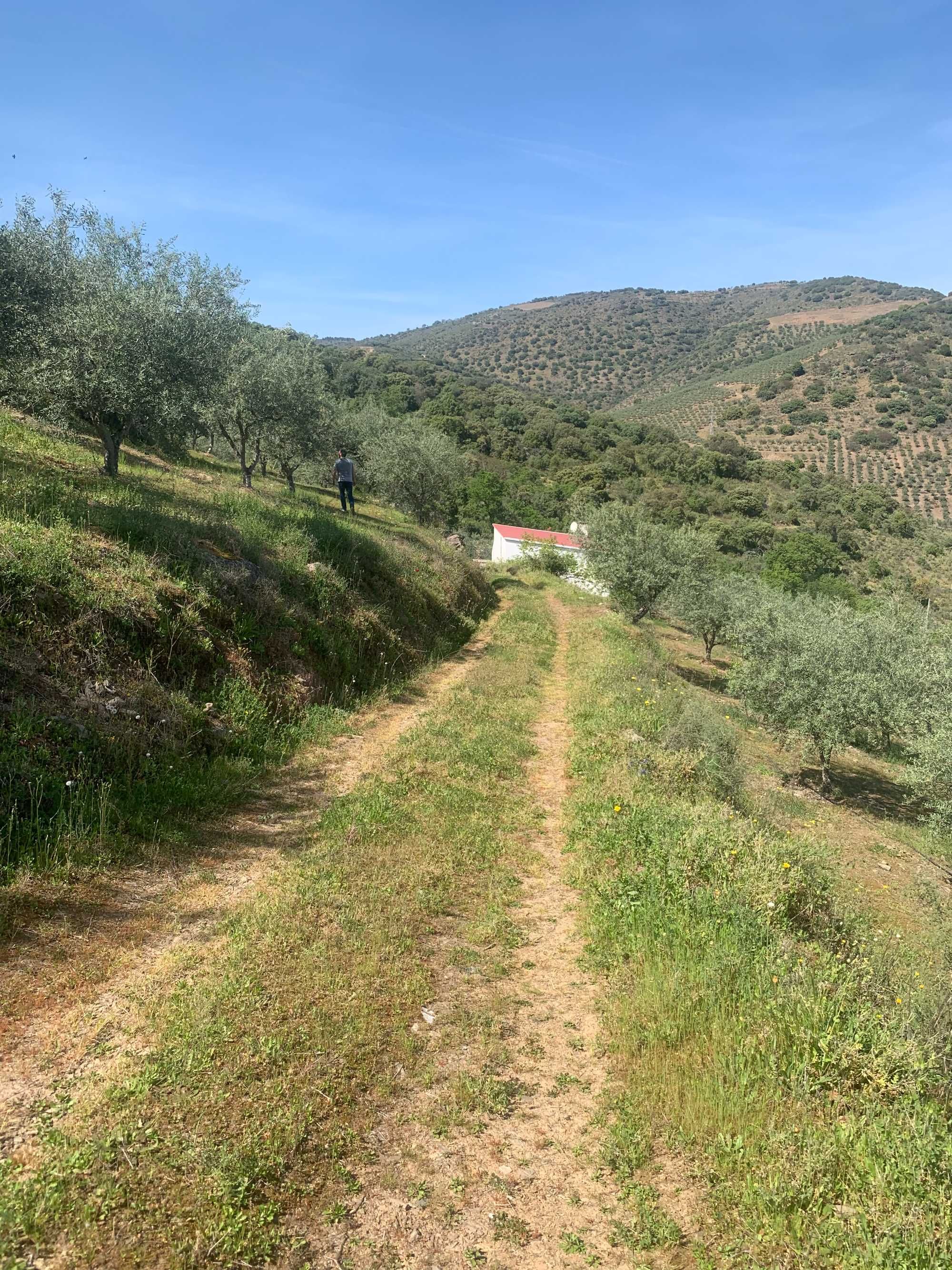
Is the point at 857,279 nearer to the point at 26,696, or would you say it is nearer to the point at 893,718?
the point at 893,718

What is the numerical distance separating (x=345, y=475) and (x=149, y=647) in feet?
48.2

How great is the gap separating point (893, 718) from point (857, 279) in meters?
234

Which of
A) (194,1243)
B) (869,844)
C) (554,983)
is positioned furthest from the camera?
(869,844)

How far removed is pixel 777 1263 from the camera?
2924 millimetres

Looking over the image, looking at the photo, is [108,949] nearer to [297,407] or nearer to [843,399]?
[297,407]

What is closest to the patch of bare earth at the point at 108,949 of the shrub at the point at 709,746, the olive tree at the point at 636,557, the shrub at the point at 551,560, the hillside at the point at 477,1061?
the hillside at the point at 477,1061

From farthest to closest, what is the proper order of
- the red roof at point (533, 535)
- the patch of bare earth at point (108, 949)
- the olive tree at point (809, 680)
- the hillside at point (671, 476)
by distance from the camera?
the hillside at point (671, 476) → the red roof at point (533, 535) → the olive tree at point (809, 680) → the patch of bare earth at point (108, 949)

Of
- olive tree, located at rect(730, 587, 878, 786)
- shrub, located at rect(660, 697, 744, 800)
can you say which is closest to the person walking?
shrub, located at rect(660, 697, 744, 800)

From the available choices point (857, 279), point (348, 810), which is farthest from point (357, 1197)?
point (857, 279)

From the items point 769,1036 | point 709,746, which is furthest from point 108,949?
point 709,746

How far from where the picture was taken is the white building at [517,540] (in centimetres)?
5347

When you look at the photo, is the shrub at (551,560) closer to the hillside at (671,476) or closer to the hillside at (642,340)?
the hillside at (671,476)

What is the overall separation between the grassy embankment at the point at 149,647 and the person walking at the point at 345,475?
6.72m

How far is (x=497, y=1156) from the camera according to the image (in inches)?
139
